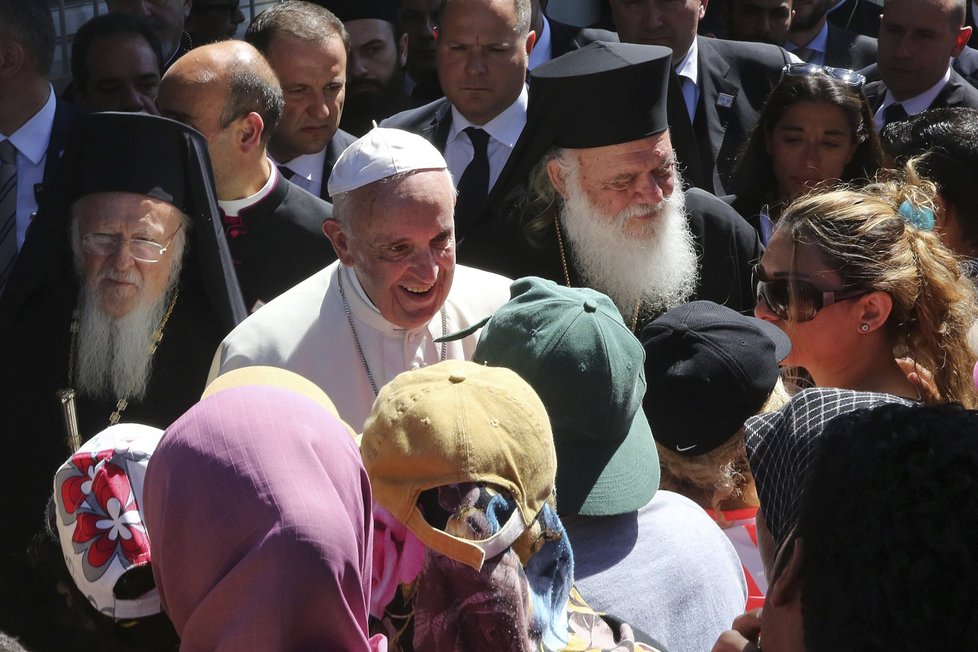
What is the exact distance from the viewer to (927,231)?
3.48 meters

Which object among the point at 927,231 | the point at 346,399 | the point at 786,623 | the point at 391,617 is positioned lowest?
the point at 346,399

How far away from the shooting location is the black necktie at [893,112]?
6273 millimetres

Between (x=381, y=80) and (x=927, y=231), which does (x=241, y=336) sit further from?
(x=381, y=80)

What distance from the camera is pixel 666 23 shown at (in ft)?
19.5

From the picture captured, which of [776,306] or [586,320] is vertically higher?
[586,320]

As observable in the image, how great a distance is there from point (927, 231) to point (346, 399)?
1.84 meters

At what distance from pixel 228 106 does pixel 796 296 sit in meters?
2.36

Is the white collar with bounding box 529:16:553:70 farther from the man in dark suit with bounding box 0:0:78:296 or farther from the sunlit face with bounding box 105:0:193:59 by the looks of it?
the man in dark suit with bounding box 0:0:78:296

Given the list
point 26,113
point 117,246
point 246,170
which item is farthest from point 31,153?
point 117,246

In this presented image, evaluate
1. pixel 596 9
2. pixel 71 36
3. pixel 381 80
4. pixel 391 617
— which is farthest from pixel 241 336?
pixel 596 9

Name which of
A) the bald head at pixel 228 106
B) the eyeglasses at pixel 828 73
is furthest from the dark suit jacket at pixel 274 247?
the eyeglasses at pixel 828 73

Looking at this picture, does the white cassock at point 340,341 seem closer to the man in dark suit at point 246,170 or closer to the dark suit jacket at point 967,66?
the man in dark suit at point 246,170

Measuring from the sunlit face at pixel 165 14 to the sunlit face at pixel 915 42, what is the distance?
3803 millimetres

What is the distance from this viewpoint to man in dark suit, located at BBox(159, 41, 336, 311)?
4.53 meters
